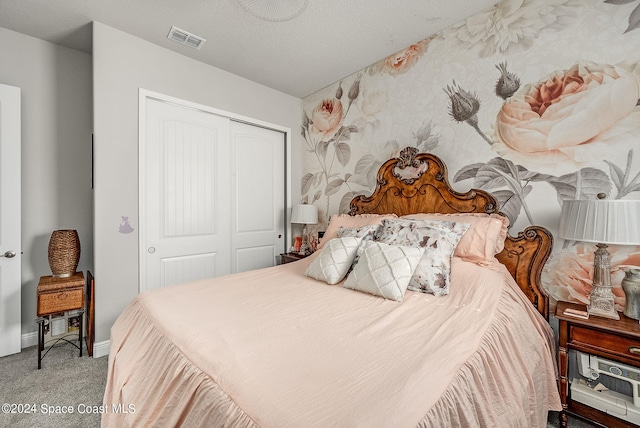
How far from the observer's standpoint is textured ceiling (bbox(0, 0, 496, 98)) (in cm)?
204

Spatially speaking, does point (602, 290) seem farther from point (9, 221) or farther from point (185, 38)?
point (9, 221)

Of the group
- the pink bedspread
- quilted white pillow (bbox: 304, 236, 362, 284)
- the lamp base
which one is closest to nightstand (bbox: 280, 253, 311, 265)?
quilted white pillow (bbox: 304, 236, 362, 284)

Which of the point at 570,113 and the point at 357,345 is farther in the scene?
the point at 570,113

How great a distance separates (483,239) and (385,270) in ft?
2.40

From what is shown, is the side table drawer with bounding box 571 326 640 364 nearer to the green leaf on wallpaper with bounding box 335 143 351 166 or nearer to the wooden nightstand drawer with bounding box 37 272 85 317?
the green leaf on wallpaper with bounding box 335 143 351 166

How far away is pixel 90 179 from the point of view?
263 cm

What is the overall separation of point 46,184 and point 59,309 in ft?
3.79

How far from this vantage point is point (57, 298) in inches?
81.7

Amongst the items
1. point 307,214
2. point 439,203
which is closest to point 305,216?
point 307,214

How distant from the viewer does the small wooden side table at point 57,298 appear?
6.62 feet

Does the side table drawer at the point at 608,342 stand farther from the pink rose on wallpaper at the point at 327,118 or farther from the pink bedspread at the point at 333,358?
the pink rose on wallpaper at the point at 327,118

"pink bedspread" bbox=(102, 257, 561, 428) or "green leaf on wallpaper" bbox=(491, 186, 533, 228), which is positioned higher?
"green leaf on wallpaper" bbox=(491, 186, 533, 228)

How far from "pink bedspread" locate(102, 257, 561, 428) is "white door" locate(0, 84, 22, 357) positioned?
1454 millimetres

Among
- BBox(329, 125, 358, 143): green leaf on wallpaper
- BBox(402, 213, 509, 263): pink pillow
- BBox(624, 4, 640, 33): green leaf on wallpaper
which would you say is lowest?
BBox(402, 213, 509, 263): pink pillow
